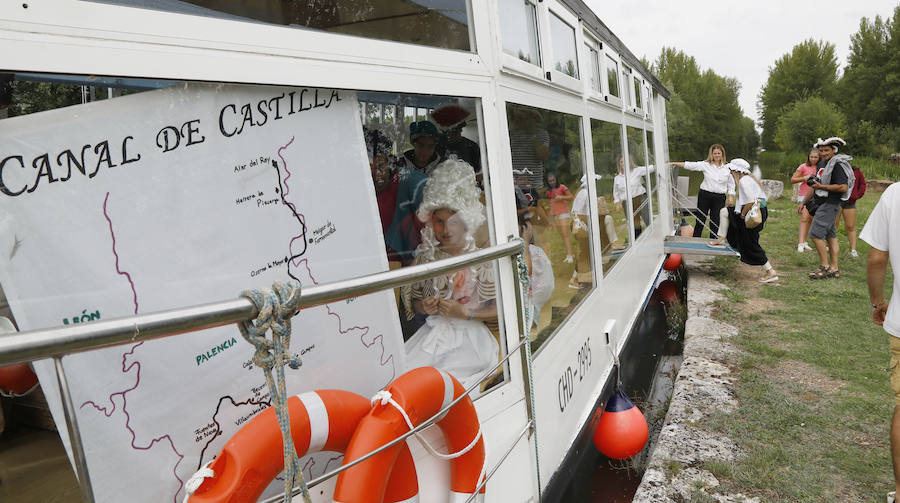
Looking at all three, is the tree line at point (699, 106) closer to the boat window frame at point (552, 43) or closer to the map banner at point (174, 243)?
the boat window frame at point (552, 43)

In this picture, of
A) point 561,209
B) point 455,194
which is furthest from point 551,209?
point 455,194

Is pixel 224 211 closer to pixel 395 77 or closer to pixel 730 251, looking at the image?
pixel 395 77

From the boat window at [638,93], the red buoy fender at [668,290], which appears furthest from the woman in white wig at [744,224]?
the boat window at [638,93]

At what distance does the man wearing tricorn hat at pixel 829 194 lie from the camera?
7.51 meters

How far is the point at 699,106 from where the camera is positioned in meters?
63.8

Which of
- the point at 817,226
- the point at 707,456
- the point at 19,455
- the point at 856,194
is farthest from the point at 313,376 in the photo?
the point at 856,194

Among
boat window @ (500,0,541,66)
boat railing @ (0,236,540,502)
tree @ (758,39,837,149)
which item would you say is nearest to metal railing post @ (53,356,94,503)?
boat railing @ (0,236,540,502)

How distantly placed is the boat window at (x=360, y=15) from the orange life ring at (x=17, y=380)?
771 millimetres

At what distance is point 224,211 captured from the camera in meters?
1.49

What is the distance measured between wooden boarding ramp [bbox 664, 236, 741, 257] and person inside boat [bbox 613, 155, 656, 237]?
153 cm

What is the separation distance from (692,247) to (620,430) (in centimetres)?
527

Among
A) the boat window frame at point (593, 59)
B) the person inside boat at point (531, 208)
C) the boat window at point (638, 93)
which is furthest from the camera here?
the boat window at point (638, 93)

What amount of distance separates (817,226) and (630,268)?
400 centimetres

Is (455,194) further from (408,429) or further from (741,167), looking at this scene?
(741,167)
